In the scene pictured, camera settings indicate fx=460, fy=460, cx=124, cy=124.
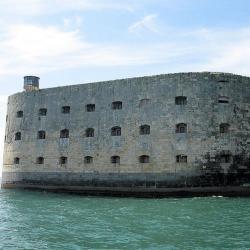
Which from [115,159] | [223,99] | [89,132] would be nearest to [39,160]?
[89,132]

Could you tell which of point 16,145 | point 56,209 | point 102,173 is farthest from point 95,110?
point 56,209

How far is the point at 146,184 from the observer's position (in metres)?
25.8

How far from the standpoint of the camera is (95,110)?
92.8ft

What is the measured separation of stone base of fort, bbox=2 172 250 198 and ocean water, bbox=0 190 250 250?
2.65m

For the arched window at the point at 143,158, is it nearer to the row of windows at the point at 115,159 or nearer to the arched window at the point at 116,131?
the row of windows at the point at 115,159

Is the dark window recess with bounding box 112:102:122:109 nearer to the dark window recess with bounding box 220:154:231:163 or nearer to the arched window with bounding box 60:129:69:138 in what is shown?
the arched window with bounding box 60:129:69:138

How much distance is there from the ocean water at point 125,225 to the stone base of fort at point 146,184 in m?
2.65

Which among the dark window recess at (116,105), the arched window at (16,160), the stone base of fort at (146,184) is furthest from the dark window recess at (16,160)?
the dark window recess at (116,105)

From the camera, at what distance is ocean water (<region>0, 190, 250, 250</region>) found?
1195cm

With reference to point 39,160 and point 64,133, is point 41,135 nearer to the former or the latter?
point 39,160

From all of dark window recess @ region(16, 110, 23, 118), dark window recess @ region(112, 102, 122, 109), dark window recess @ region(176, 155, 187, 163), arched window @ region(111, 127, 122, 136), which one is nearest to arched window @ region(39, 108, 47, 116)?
dark window recess @ region(16, 110, 23, 118)

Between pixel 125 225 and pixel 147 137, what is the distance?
11862 mm

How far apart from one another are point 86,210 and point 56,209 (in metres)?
1.35

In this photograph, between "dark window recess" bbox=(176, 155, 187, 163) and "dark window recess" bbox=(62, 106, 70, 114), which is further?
"dark window recess" bbox=(62, 106, 70, 114)
